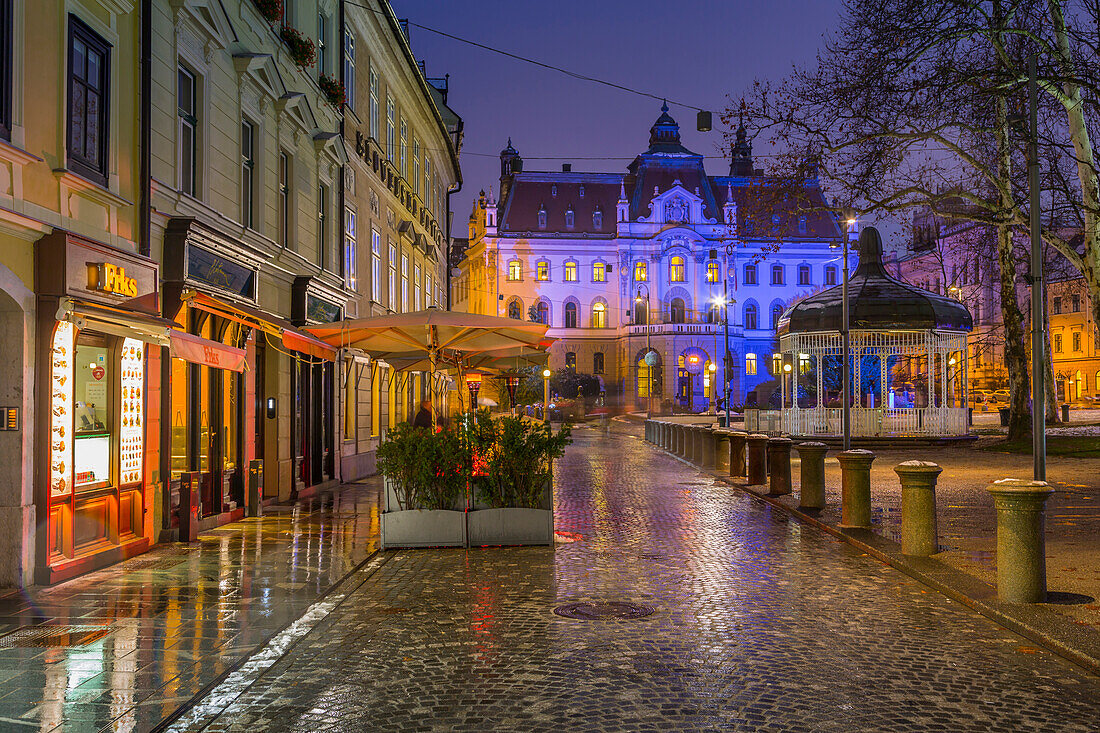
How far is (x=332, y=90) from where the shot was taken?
19.2 metres

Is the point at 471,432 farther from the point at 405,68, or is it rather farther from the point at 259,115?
the point at 405,68

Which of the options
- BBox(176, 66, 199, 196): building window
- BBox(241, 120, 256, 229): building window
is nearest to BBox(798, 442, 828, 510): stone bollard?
BBox(241, 120, 256, 229): building window

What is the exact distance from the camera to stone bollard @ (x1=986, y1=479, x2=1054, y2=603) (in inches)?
310

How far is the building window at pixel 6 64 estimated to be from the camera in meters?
8.59

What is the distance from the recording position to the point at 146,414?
11.2 m

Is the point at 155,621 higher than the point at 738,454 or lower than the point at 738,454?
lower

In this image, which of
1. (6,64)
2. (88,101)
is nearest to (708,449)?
(88,101)

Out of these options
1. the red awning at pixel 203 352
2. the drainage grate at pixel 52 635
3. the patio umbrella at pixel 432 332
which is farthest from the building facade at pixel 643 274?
the drainage grate at pixel 52 635

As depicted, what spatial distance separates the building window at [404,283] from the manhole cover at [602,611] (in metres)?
21.0

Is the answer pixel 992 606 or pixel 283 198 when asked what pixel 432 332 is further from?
pixel 992 606

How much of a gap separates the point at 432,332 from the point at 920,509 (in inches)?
280

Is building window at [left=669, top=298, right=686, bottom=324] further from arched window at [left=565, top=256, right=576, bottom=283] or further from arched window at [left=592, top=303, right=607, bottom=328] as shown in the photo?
arched window at [left=565, top=256, right=576, bottom=283]

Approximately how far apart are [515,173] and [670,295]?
694 inches

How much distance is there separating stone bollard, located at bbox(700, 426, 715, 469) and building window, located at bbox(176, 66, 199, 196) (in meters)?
15.5
